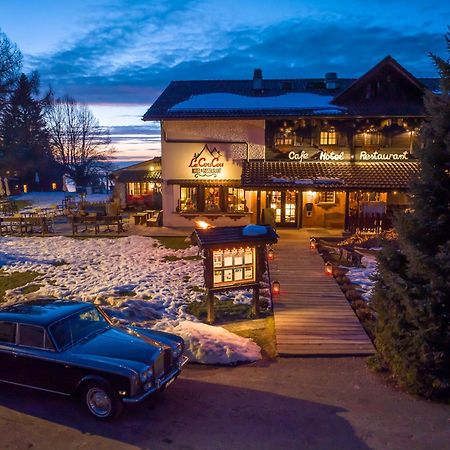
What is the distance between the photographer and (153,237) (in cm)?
2217

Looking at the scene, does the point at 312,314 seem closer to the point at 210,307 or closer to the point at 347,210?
the point at 210,307

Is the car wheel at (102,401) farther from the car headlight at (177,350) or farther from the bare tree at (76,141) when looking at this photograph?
the bare tree at (76,141)

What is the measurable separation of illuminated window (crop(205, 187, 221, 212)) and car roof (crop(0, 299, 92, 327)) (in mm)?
15816

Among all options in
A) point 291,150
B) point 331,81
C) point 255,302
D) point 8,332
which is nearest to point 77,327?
point 8,332

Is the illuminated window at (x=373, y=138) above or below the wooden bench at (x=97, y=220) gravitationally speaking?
above

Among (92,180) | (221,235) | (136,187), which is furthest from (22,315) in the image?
(92,180)

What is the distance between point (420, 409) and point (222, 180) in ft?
57.8

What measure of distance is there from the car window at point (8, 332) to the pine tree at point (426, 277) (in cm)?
673

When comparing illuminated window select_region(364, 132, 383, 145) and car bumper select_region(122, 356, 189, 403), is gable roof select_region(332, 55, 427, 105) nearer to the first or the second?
illuminated window select_region(364, 132, 383, 145)

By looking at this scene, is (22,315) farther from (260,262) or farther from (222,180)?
(222,180)

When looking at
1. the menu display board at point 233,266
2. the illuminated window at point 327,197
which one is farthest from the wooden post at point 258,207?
the menu display board at point 233,266

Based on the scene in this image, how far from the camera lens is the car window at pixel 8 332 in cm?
761

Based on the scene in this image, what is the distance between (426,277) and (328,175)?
49.0 feet

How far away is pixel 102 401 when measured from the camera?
6.96 meters
